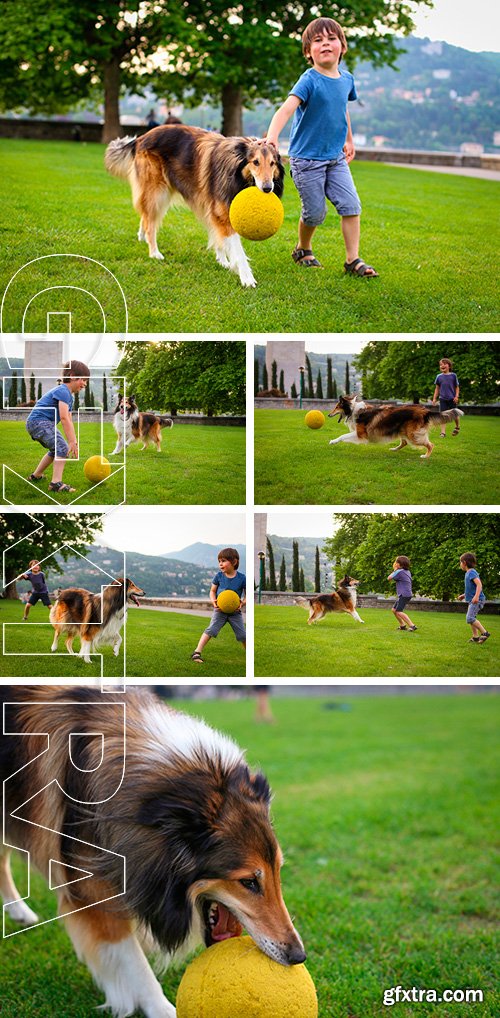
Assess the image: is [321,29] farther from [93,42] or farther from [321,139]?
[93,42]

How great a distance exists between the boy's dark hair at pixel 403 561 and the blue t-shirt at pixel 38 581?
51.9 inches

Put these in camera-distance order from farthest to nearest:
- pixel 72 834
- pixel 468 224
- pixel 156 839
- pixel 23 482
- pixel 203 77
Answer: pixel 203 77 → pixel 468 224 → pixel 23 482 → pixel 72 834 → pixel 156 839

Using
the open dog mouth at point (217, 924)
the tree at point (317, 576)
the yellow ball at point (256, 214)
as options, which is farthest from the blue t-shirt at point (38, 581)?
the yellow ball at point (256, 214)

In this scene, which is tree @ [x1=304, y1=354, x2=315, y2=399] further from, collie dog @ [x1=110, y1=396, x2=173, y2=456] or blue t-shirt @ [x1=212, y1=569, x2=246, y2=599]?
blue t-shirt @ [x1=212, y1=569, x2=246, y2=599]

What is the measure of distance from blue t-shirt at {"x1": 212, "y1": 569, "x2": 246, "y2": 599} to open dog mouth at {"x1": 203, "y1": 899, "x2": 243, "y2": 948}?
1.10 metres

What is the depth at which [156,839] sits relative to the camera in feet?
9.68

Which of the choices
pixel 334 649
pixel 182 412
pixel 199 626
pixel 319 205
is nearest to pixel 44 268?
pixel 182 412

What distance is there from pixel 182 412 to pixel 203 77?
1818 millimetres

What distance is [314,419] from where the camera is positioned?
3.75 m

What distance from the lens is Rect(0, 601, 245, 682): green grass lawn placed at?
3.58 meters

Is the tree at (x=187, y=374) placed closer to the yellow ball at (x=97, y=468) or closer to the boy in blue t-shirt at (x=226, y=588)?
the yellow ball at (x=97, y=468)

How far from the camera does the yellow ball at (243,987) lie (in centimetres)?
283

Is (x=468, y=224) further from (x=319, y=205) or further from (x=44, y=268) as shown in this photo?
(x=44, y=268)

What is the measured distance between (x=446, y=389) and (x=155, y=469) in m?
1.13
